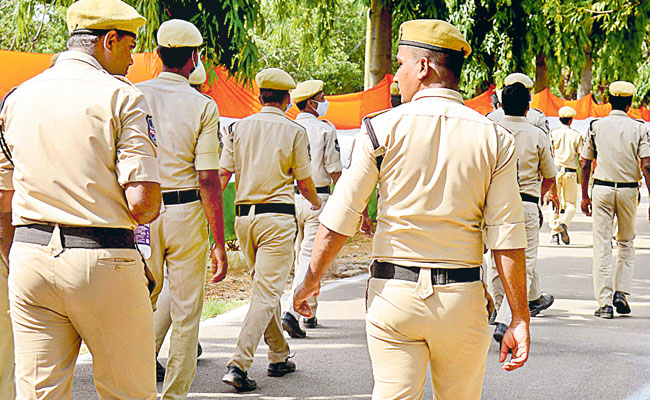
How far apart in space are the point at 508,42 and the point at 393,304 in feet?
46.8

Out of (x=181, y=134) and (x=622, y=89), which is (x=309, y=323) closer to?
(x=181, y=134)

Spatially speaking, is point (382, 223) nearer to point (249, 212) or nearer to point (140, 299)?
point (140, 299)

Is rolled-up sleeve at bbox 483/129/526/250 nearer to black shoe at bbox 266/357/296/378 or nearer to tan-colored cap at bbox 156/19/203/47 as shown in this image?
tan-colored cap at bbox 156/19/203/47

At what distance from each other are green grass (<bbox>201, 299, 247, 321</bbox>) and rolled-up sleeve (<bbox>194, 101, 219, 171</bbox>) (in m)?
3.31

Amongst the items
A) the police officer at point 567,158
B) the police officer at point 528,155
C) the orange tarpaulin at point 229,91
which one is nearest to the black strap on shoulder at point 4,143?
the police officer at point 528,155

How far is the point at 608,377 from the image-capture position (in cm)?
623

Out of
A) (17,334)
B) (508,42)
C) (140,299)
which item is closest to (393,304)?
(140,299)

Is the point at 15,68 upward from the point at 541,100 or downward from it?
upward

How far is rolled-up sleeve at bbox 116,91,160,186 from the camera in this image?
3129mm

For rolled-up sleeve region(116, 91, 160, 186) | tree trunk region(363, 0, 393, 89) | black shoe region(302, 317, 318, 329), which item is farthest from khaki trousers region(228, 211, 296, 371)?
tree trunk region(363, 0, 393, 89)

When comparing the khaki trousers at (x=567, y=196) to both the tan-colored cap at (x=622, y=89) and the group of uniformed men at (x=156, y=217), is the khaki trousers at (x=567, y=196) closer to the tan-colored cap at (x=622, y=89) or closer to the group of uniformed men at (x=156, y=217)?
the tan-colored cap at (x=622, y=89)

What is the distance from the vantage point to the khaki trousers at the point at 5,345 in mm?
4336

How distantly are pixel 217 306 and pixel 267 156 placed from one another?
284cm

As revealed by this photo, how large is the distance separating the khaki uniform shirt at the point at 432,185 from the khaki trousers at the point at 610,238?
→ 5732 millimetres
